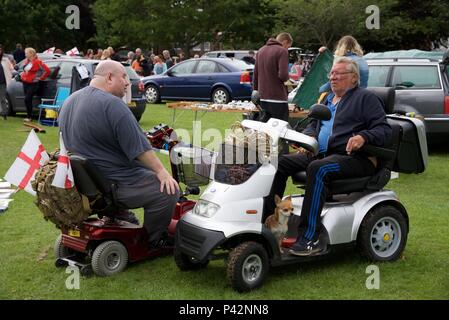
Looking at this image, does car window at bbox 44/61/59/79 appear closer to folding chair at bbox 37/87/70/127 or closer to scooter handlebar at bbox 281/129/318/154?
folding chair at bbox 37/87/70/127

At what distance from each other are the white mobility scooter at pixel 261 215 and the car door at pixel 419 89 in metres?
5.29

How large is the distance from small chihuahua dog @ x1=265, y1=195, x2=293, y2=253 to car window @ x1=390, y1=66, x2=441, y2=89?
653 centimetres

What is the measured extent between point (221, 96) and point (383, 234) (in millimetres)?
14779

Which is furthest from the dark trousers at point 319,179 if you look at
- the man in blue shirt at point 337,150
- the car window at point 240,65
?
the car window at point 240,65

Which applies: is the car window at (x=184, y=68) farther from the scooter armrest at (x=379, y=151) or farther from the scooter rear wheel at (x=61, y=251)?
the scooter armrest at (x=379, y=151)

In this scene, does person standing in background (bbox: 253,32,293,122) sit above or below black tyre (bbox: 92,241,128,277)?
above

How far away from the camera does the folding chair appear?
48.3 ft

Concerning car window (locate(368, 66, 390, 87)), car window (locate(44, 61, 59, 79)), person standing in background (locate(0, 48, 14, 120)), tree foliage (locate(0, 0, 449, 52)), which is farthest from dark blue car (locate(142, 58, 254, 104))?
tree foliage (locate(0, 0, 449, 52))

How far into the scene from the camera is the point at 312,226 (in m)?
5.00

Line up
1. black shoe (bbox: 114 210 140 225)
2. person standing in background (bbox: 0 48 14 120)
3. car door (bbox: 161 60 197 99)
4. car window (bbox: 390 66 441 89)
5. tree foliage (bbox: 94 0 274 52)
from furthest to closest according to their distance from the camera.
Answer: tree foliage (bbox: 94 0 274 52)
car door (bbox: 161 60 197 99)
person standing in background (bbox: 0 48 14 120)
car window (bbox: 390 66 441 89)
black shoe (bbox: 114 210 140 225)
